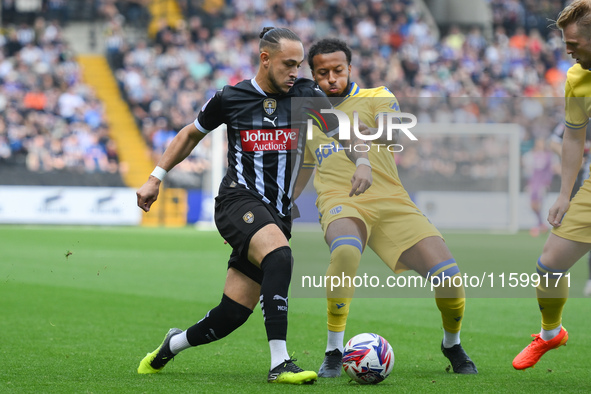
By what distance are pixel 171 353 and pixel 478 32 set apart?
2527cm

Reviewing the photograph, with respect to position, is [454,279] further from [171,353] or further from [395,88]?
[395,88]

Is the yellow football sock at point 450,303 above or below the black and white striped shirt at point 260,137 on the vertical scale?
below

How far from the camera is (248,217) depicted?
15.8ft

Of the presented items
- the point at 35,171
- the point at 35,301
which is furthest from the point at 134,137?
the point at 35,301

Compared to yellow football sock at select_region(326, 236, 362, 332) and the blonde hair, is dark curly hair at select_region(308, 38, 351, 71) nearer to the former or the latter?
yellow football sock at select_region(326, 236, 362, 332)

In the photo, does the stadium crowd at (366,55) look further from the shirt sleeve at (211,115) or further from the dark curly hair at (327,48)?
the shirt sleeve at (211,115)

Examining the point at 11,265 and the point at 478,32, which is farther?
the point at 478,32

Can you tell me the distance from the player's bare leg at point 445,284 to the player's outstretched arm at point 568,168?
0.67 m

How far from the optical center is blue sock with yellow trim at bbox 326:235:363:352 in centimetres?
532

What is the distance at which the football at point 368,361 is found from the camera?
4.91m

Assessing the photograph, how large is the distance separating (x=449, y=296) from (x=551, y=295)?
2.03 ft

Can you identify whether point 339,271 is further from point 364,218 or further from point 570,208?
point 570,208

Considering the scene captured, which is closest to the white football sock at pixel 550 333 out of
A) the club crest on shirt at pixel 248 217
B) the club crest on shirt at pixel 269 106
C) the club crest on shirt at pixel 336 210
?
the club crest on shirt at pixel 336 210

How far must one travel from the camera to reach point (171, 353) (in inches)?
205
